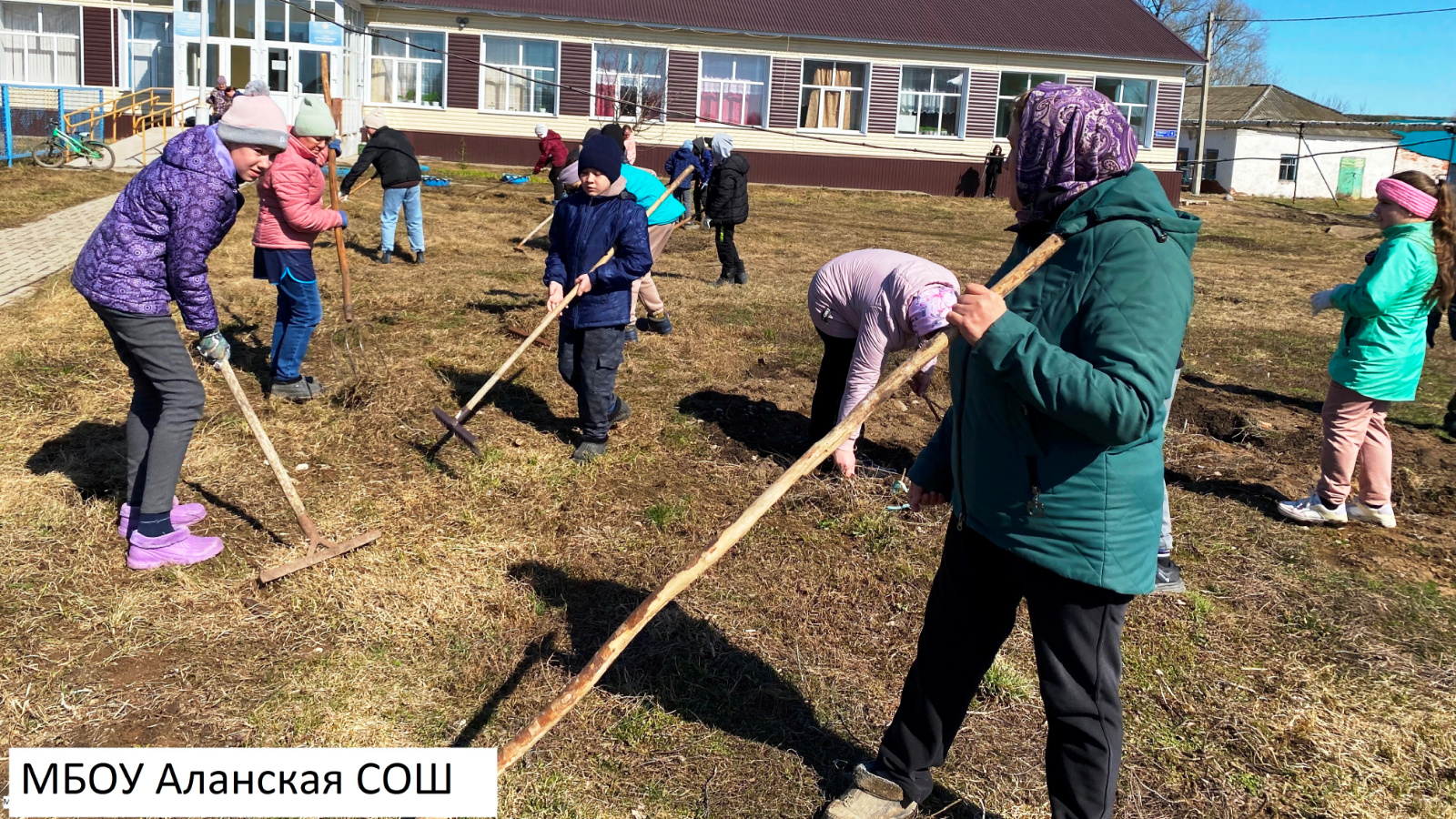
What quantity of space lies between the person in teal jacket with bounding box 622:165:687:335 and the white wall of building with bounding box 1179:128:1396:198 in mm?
33123

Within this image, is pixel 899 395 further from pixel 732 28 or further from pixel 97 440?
pixel 732 28

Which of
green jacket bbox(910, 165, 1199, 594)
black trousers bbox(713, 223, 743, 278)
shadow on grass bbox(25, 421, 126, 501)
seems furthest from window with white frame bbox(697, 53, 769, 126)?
green jacket bbox(910, 165, 1199, 594)

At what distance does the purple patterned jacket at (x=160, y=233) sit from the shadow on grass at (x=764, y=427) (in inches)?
121

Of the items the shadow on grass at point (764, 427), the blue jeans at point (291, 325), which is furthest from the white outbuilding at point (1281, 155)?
the blue jeans at point (291, 325)

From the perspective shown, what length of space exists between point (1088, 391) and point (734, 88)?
25.1 m

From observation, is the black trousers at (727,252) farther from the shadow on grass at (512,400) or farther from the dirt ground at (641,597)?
the shadow on grass at (512,400)

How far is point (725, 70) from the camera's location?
25.8 metres

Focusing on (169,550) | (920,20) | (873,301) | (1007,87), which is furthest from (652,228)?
(1007,87)

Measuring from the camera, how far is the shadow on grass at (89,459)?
193 inches

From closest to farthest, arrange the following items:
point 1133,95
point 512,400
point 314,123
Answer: point 512,400
point 314,123
point 1133,95

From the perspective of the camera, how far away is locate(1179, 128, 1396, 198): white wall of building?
121ft

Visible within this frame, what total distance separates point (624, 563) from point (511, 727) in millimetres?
1255

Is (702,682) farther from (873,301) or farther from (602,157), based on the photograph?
(602,157)

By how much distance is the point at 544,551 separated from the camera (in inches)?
179
